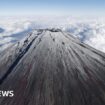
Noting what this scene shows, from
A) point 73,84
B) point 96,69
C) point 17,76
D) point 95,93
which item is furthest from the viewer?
point 96,69

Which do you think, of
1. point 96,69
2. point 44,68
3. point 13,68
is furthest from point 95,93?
point 13,68

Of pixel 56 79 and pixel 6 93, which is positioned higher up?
pixel 6 93

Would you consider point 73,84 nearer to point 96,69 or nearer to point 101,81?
point 101,81

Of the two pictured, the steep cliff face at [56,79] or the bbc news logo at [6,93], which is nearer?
the steep cliff face at [56,79]

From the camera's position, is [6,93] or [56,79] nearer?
[6,93]

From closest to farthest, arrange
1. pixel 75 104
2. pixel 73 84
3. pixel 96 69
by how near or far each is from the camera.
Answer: pixel 75 104 → pixel 73 84 → pixel 96 69

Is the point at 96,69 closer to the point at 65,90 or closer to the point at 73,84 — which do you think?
the point at 73,84

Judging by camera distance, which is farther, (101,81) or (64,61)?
(64,61)

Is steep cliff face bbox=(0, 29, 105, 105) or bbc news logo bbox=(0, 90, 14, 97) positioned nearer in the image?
steep cliff face bbox=(0, 29, 105, 105)

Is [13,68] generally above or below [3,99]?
below
